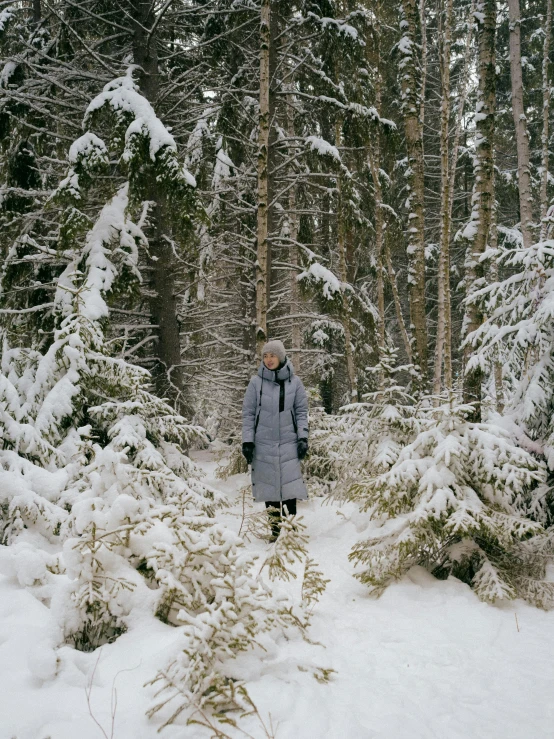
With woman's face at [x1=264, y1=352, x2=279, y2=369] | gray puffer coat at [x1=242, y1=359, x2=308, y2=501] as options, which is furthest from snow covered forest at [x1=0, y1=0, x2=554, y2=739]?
woman's face at [x1=264, y1=352, x2=279, y2=369]

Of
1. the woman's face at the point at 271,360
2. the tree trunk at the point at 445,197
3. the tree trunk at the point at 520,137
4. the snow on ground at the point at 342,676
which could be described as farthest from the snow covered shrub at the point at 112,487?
the tree trunk at the point at 520,137

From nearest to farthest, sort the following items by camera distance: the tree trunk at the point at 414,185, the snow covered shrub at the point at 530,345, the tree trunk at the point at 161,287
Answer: the snow covered shrub at the point at 530,345 < the tree trunk at the point at 161,287 < the tree trunk at the point at 414,185

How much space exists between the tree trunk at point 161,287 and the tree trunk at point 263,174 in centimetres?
153

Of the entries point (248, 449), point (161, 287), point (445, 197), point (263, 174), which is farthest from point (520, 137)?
point (248, 449)

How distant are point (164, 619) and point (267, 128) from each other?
626 cm

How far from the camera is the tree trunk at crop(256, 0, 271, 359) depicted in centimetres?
630

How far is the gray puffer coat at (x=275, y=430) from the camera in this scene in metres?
4.93

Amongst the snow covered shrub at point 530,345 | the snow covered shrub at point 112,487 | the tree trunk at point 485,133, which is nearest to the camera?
the snow covered shrub at point 112,487

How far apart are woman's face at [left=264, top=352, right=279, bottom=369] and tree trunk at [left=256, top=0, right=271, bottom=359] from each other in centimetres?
157

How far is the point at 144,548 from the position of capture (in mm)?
2736

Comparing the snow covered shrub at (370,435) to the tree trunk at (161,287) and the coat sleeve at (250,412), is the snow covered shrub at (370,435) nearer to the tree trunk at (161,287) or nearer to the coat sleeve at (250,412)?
the coat sleeve at (250,412)

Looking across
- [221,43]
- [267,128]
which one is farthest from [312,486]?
[221,43]

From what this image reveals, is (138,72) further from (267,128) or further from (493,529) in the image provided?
(493,529)

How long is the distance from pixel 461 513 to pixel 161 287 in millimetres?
5553
